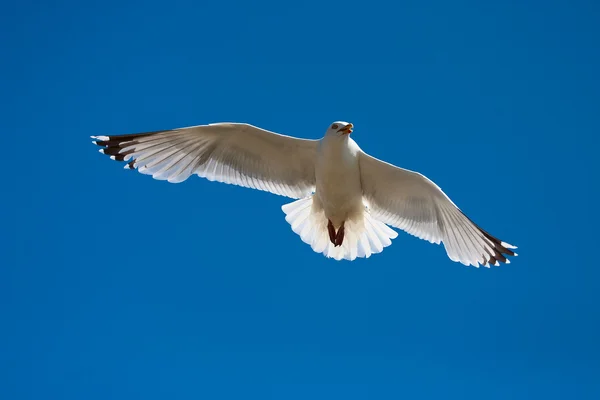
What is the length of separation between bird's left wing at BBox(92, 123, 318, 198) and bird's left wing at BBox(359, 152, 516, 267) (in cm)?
67

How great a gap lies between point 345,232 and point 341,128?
135 cm

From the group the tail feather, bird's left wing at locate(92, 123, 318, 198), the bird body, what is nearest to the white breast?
the bird body

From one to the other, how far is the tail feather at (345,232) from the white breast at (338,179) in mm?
175

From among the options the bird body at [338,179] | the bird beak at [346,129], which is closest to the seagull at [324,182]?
the bird body at [338,179]

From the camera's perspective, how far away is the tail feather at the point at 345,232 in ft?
29.5

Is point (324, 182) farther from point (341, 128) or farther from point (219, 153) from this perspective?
point (219, 153)

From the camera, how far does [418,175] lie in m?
8.55

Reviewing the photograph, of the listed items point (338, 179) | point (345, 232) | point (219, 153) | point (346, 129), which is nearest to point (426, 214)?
point (345, 232)

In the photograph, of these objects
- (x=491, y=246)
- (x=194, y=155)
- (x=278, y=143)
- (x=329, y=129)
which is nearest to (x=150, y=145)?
(x=194, y=155)

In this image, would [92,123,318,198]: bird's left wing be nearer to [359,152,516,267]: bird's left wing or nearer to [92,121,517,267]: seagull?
[92,121,517,267]: seagull

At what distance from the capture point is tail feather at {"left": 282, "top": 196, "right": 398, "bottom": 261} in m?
8.99

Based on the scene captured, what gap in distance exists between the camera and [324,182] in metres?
8.44

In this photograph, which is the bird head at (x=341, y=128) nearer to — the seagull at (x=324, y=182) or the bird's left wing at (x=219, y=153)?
the seagull at (x=324, y=182)

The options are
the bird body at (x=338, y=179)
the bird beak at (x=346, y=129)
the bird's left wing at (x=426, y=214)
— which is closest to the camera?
the bird beak at (x=346, y=129)
